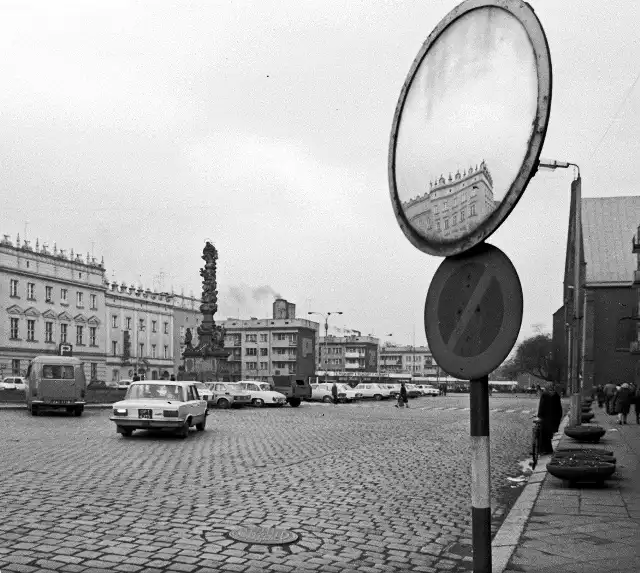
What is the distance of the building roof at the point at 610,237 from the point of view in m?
71.3

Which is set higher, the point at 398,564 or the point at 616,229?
the point at 616,229

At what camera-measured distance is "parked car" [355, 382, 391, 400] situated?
65.1 meters

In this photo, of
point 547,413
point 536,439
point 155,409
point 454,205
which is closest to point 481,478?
point 454,205

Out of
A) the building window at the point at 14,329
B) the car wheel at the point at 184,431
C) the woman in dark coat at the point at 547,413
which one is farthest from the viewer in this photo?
the building window at the point at 14,329

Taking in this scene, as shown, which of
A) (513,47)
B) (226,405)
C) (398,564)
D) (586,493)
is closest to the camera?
(513,47)

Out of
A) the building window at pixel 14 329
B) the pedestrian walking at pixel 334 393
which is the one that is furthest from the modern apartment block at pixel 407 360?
the pedestrian walking at pixel 334 393

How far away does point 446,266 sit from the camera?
12.4 ft

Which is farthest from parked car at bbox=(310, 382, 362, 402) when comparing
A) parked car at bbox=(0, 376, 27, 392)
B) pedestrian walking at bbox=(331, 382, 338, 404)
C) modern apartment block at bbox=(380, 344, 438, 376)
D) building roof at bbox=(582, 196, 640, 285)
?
modern apartment block at bbox=(380, 344, 438, 376)

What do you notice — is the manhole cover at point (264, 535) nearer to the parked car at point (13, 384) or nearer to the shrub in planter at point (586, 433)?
the shrub in planter at point (586, 433)

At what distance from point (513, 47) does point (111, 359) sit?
3504 inches

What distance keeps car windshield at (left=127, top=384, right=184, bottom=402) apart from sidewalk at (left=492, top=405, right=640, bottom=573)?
11.5 metres

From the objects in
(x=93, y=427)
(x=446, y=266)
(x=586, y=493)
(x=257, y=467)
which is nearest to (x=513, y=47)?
(x=446, y=266)

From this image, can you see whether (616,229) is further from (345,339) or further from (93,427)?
(345,339)

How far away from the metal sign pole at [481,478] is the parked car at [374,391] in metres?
61.0
